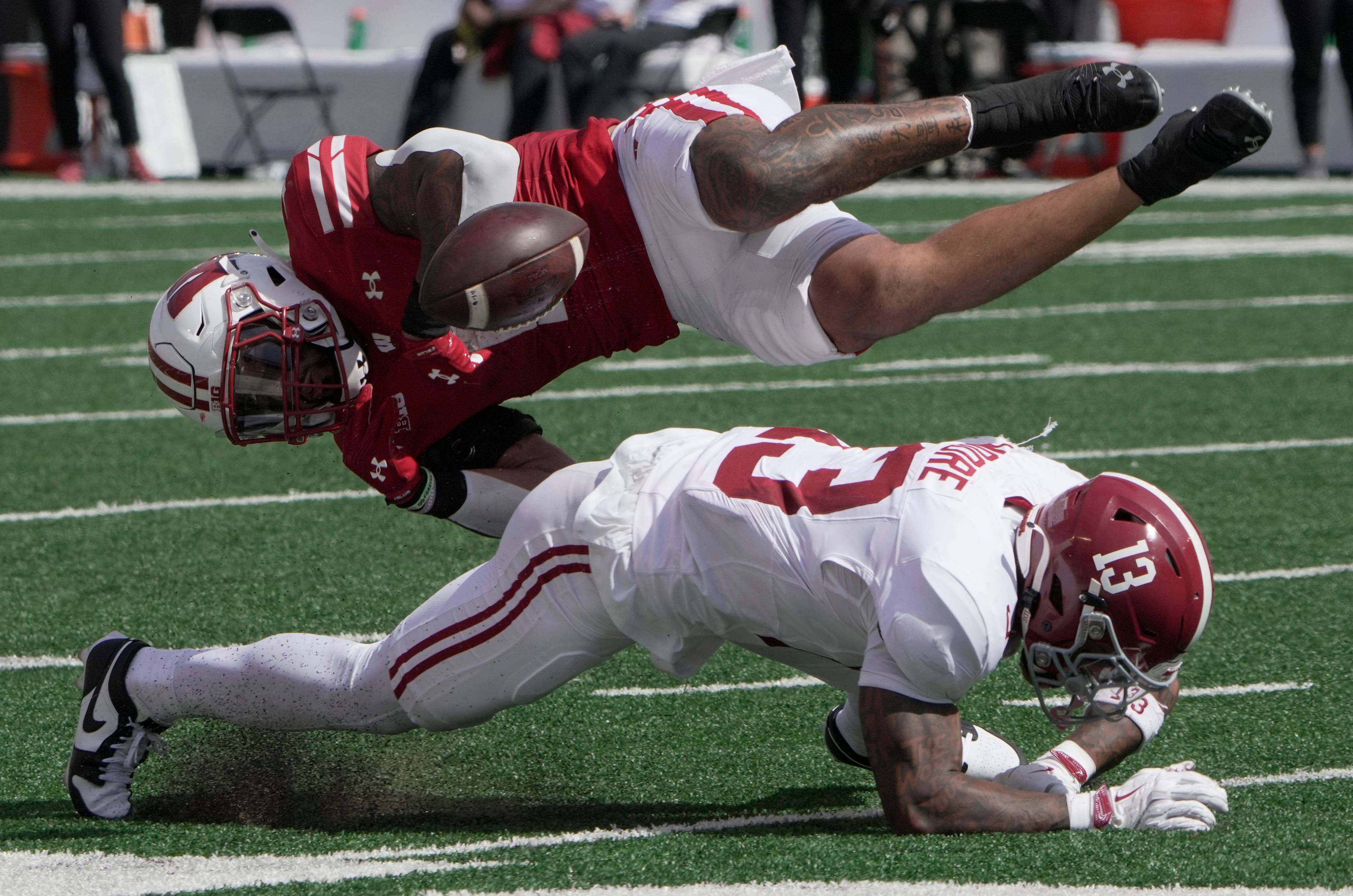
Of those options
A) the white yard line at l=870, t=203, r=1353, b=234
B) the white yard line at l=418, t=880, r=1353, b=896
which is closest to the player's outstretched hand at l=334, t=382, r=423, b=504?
the white yard line at l=418, t=880, r=1353, b=896

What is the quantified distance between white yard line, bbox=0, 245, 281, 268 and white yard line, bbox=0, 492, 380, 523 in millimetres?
3951

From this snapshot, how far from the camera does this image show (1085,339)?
287 inches

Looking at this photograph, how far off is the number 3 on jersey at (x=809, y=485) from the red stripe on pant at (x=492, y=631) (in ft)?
0.91

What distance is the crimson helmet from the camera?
8.50 ft

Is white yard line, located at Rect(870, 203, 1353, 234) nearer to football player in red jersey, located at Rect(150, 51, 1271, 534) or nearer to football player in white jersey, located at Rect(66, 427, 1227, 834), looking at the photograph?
football player in red jersey, located at Rect(150, 51, 1271, 534)

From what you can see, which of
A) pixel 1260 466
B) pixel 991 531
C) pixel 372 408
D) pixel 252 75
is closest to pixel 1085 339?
pixel 1260 466

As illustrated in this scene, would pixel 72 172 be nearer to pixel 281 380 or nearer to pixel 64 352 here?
pixel 64 352

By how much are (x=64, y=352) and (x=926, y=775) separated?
214 inches

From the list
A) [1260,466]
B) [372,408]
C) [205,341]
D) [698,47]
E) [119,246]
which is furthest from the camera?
[698,47]

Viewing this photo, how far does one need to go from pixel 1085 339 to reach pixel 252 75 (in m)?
7.25

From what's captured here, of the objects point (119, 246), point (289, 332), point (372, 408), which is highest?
point (289, 332)

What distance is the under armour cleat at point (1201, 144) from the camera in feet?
9.69

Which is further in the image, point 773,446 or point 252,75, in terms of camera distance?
point 252,75

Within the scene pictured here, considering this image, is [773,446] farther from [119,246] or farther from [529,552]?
[119,246]
